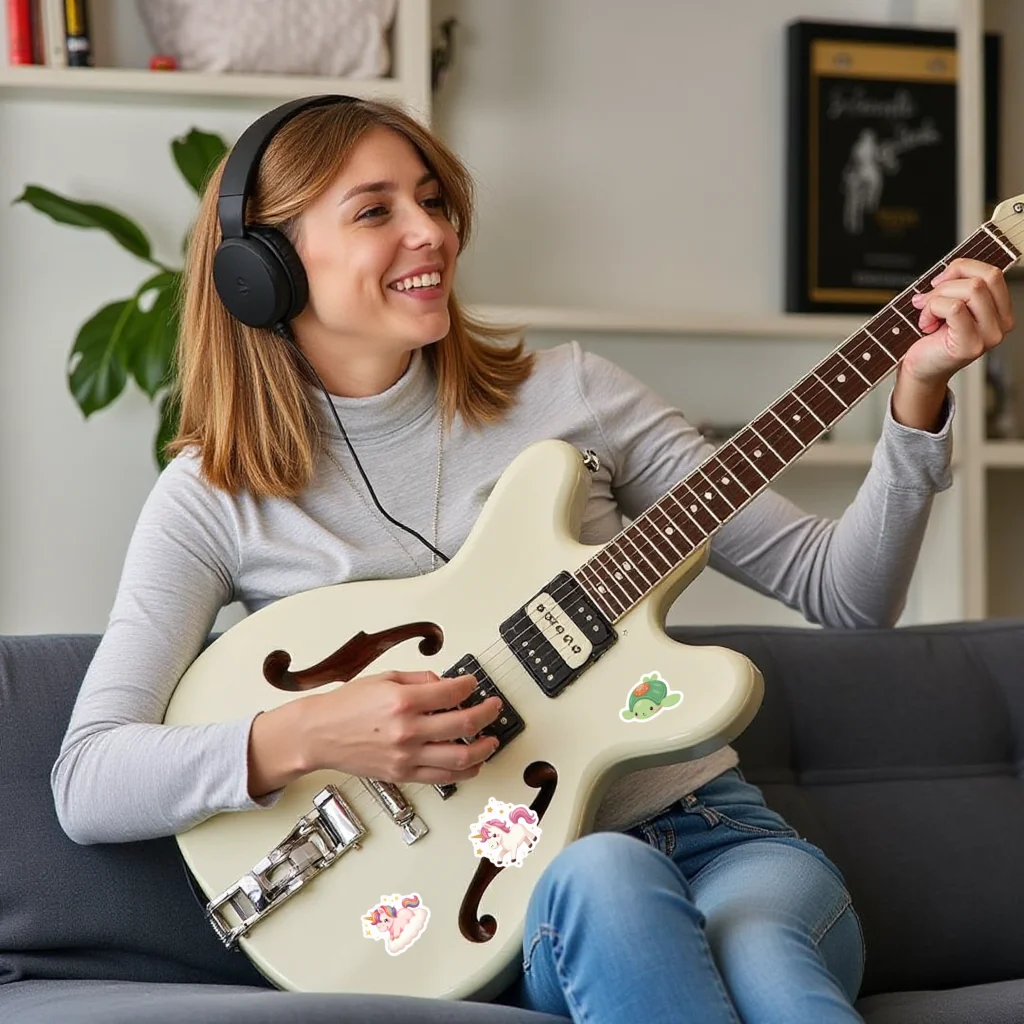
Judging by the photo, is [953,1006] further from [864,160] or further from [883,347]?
[864,160]

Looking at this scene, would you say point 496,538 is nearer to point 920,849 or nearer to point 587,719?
point 587,719

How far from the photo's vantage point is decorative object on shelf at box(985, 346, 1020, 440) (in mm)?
2939

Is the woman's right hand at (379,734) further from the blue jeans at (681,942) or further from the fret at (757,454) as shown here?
the fret at (757,454)

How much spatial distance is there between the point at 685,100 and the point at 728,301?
1.32 feet

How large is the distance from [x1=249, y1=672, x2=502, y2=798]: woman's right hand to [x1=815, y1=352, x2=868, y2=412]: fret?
41 cm

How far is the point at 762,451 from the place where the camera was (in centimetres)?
133

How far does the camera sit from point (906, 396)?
1359mm

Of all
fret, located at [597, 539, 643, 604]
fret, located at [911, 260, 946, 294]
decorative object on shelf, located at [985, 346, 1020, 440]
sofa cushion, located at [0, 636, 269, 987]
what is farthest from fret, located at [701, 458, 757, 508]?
decorative object on shelf, located at [985, 346, 1020, 440]

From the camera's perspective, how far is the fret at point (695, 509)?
132cm

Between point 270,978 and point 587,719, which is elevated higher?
point 587,719

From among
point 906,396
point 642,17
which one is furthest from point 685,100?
point 906,396

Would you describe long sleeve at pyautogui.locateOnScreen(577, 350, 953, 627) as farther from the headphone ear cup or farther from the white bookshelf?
the white bookshelf

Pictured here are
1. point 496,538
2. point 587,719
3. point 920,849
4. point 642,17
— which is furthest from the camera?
point 642,17

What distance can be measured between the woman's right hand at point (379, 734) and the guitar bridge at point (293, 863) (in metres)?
0.05
